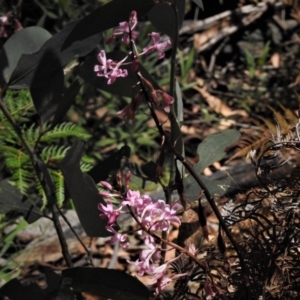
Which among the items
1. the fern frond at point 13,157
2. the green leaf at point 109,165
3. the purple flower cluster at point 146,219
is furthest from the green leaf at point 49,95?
the fern frond at point 13,157

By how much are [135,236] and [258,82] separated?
1.60 m

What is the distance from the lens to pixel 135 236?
3271 mm

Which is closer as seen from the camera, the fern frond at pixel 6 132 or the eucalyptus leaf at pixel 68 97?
the eucalyptus leaf at pixel 68 97

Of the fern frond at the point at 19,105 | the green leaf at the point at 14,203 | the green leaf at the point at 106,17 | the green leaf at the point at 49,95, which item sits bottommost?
the fern frond at the point at 19,105

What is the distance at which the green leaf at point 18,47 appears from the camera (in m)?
1.67

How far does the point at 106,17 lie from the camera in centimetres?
143

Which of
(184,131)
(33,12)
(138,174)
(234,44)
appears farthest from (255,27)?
(138,174)

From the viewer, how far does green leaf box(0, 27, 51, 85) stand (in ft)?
5.47

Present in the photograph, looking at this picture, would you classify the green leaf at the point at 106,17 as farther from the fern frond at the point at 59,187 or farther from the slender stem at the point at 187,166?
the fern frond at the point at 59,187

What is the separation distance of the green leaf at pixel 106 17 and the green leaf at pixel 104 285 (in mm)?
464

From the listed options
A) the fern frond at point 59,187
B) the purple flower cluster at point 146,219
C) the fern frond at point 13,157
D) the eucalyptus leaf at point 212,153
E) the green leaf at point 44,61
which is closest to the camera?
the purple flower cluster at point 146,219

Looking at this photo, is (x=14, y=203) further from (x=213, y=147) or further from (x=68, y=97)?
(x=213, y=147)

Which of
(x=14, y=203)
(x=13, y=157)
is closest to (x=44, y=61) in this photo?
(x=14, y=203)

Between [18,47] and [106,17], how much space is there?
0.34 m
